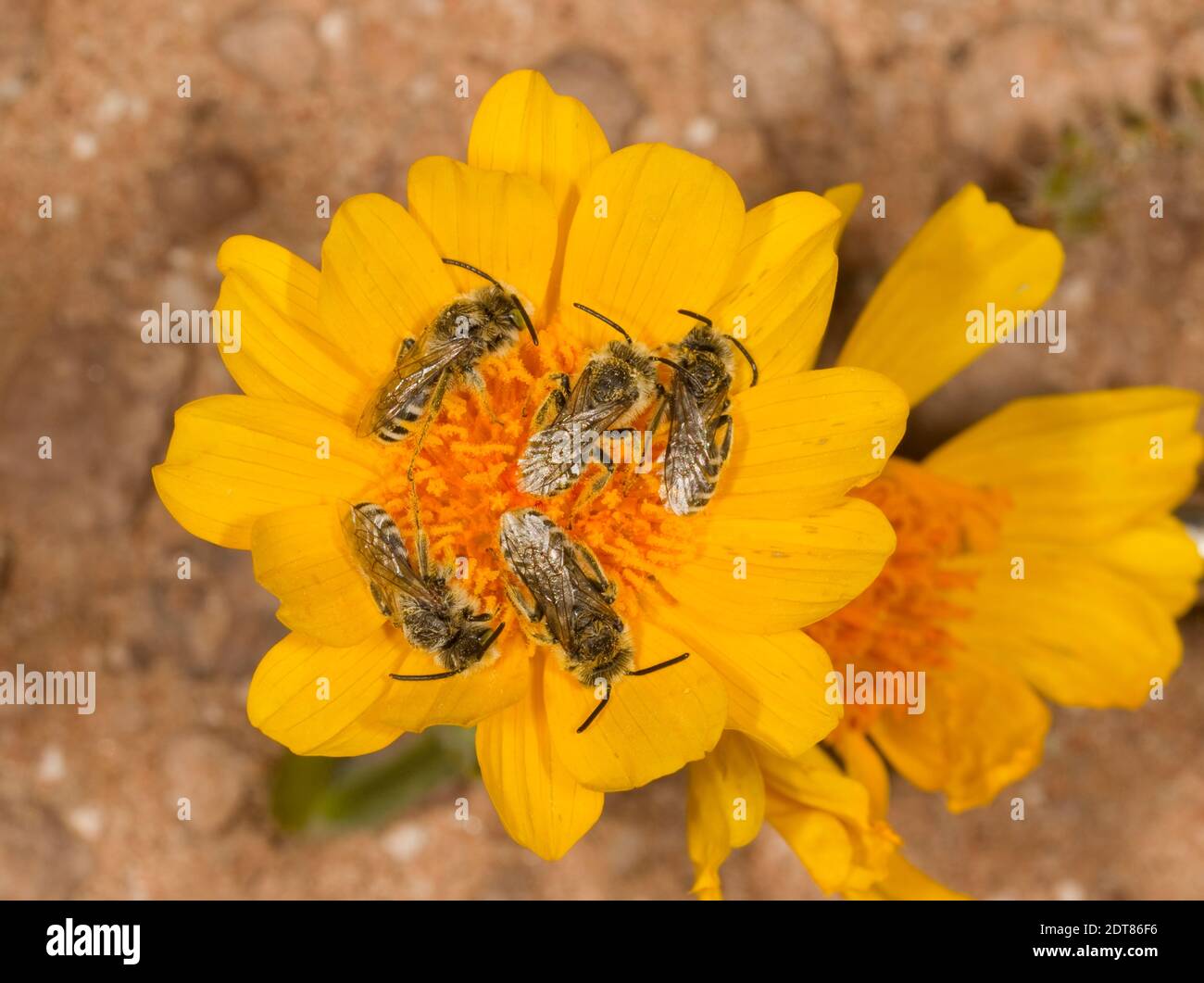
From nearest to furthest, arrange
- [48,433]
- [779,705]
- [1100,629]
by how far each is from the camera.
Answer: [779,705] → [1100,629] → [48,433]

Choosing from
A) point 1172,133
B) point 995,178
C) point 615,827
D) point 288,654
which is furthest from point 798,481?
point 1172,133

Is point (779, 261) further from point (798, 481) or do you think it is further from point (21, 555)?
point (21, 555)

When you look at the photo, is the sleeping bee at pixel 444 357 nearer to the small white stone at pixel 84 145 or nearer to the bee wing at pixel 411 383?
the bee wing at pixel 411 383

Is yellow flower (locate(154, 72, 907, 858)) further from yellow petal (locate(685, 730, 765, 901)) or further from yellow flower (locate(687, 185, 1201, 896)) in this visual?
yellow flower (locate(687, 185, 1201, 896))

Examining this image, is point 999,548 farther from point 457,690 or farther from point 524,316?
point 457,690

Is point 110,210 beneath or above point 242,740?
above

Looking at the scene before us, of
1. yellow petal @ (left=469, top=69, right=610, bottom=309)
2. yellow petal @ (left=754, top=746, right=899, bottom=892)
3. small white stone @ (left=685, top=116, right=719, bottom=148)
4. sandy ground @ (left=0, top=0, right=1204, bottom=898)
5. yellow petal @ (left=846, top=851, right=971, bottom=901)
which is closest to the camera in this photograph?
yellow petal @ (left=469, top=69, right=610, bottom=309)

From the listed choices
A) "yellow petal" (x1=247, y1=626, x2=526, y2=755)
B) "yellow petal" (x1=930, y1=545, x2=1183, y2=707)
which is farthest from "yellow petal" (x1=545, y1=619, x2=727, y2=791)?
"yellow petal" (x1=930, y1=545, x2=1183, y2=707)
